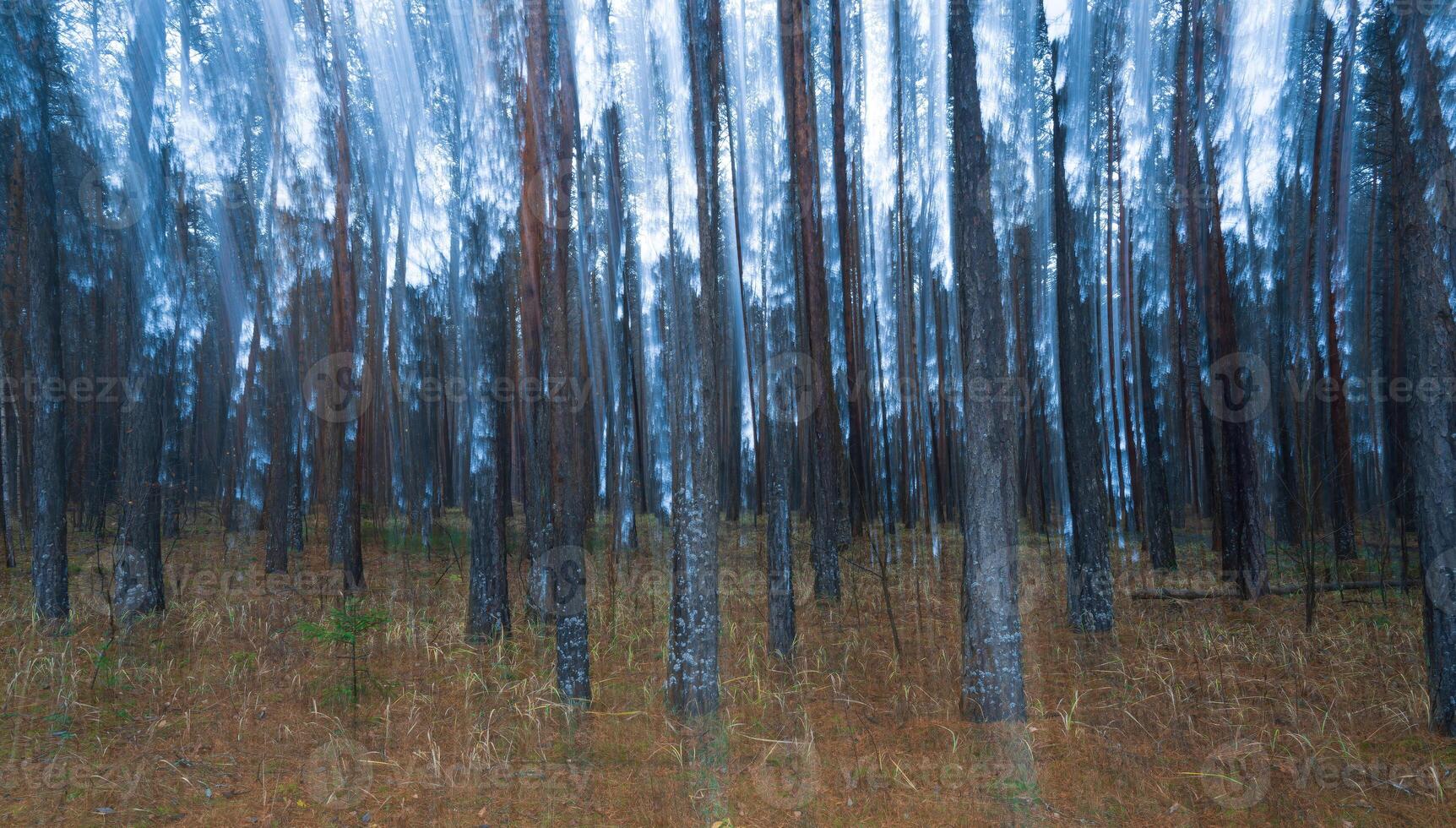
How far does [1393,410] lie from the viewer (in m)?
10.0

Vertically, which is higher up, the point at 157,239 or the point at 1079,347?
the point at 157,239

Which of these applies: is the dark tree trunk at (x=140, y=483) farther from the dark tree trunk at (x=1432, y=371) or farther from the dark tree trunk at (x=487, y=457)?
the dark tree trunk at (x=1432, y=371)

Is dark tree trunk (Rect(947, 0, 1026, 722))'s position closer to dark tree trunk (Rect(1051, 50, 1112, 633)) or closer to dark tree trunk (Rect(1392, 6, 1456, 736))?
dark tree trunk (Rect(1392, 6, 1456, 736))

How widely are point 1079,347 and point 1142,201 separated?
210 inches

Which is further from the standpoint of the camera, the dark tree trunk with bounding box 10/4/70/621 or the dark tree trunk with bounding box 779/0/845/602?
the dark tree trunk with bounding box 779/0/845/602

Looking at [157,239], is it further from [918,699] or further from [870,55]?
[918,699]

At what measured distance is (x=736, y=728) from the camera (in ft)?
14.3

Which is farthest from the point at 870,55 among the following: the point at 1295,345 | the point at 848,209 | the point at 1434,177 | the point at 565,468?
the point at 565,468
